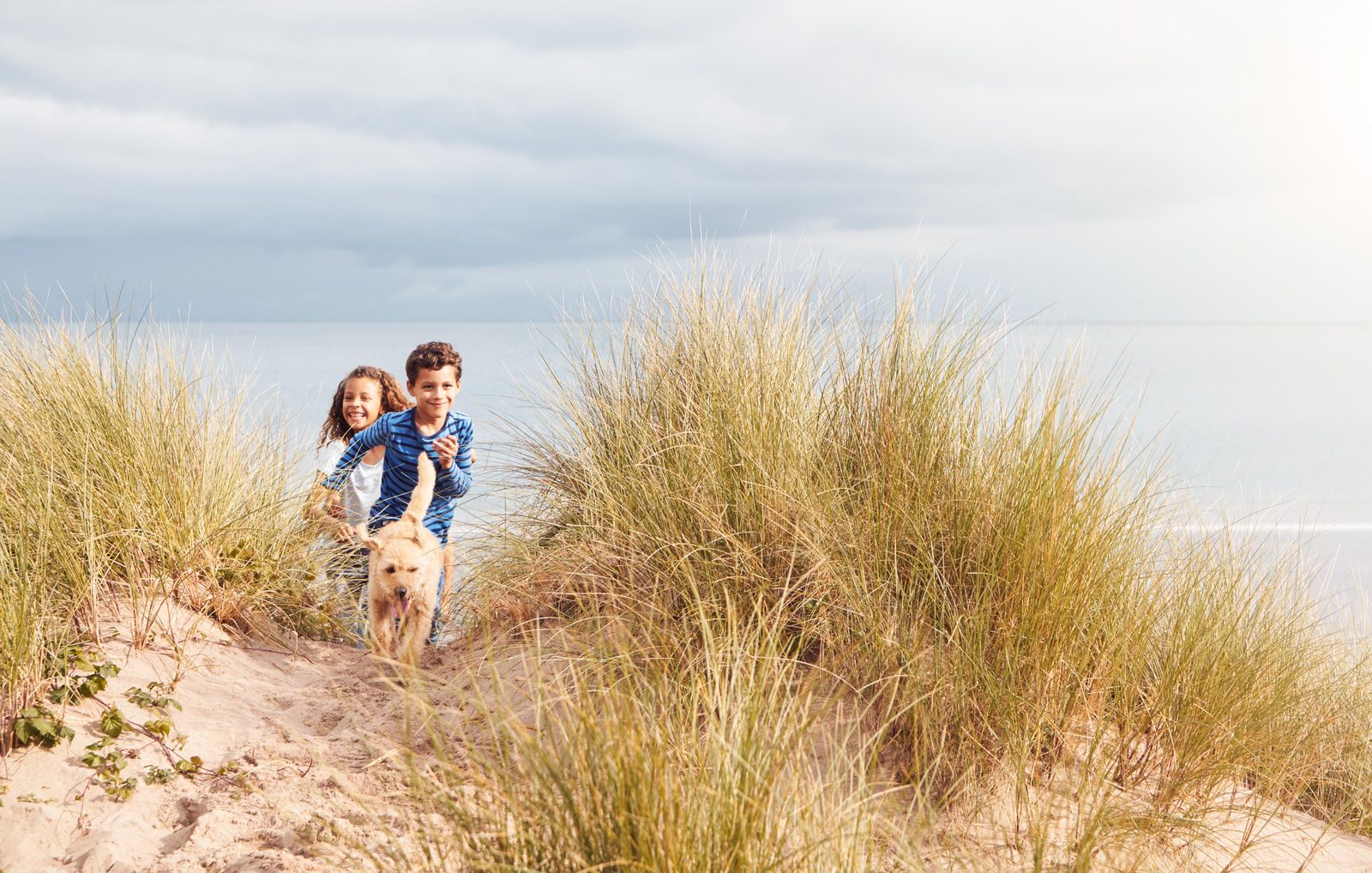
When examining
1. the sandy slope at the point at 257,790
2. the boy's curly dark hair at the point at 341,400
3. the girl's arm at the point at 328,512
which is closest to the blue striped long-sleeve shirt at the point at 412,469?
the girl's arm at the point at 328,512

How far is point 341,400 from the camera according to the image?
5.46 m

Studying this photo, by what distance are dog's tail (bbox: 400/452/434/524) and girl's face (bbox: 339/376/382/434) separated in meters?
1.72

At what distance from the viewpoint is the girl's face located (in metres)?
5.25

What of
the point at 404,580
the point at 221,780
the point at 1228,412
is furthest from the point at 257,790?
the point at 1228,412

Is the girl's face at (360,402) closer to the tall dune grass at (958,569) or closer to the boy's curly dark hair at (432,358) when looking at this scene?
the boy's curly dark hair at (432,358)

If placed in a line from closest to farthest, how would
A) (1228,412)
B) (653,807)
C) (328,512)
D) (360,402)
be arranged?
(653,807), (328,512), (360,402), (1228,412)

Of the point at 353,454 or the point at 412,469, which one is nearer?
the point at 412,469

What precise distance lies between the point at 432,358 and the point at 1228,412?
2347 cm

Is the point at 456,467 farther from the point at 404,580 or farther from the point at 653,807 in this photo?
the point at 653,807

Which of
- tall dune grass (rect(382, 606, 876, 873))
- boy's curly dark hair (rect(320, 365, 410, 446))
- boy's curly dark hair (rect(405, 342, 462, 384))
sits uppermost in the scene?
boy's curly dark hair (rect(405, 342, 462, 384))

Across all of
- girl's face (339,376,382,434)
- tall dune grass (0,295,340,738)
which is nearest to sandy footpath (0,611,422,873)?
tall dune grass (0,295,340,738)

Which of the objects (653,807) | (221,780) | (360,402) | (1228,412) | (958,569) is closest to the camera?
(653,807)

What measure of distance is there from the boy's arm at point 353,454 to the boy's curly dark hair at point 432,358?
0.29 meters

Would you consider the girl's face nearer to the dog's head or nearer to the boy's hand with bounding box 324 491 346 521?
the boy's hand with bounding box 324 491 346 521
